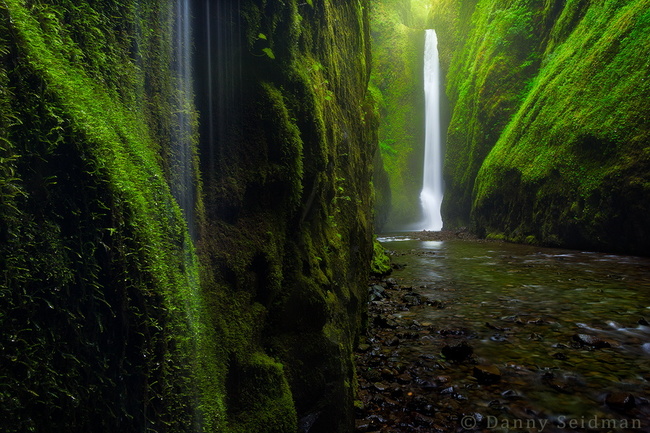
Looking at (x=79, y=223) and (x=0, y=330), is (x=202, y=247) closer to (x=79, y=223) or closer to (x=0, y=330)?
(x=79, y=223)

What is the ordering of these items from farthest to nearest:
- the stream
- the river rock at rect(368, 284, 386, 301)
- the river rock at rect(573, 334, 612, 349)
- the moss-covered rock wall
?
1. the moss-covered rock wall
2. the river rock at rect(368, 284, 386, 301)
3. the river rock at rect(573, 334, 612, 349)
4. the stream

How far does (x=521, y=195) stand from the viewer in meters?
15.6

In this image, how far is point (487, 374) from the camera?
3797 mm

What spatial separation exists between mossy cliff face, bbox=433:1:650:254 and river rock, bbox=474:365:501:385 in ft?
28.8

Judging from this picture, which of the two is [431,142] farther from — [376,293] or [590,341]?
[590,341]

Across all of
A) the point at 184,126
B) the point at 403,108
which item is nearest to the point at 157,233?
the point at 184,126

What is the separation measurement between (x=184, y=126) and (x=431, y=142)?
→ 4300 centimetres

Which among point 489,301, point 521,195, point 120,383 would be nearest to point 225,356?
point 120,383

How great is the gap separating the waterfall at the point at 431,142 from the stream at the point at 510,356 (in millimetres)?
34233

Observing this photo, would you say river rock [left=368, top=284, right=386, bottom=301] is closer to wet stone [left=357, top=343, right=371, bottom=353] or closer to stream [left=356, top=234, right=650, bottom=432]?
stream [left=356, top=234, right=650, bottom=432]

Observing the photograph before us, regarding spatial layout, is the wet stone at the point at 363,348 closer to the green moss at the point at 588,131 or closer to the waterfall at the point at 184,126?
the waterfall at the point at 184,126

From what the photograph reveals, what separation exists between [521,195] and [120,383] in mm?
17265

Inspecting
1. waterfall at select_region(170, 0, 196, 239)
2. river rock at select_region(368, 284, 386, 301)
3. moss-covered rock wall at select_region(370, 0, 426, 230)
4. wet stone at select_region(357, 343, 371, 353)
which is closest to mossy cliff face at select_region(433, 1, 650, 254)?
river rock at select_region(368, 284, 386, 301)

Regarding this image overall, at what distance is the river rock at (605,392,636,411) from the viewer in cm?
318
